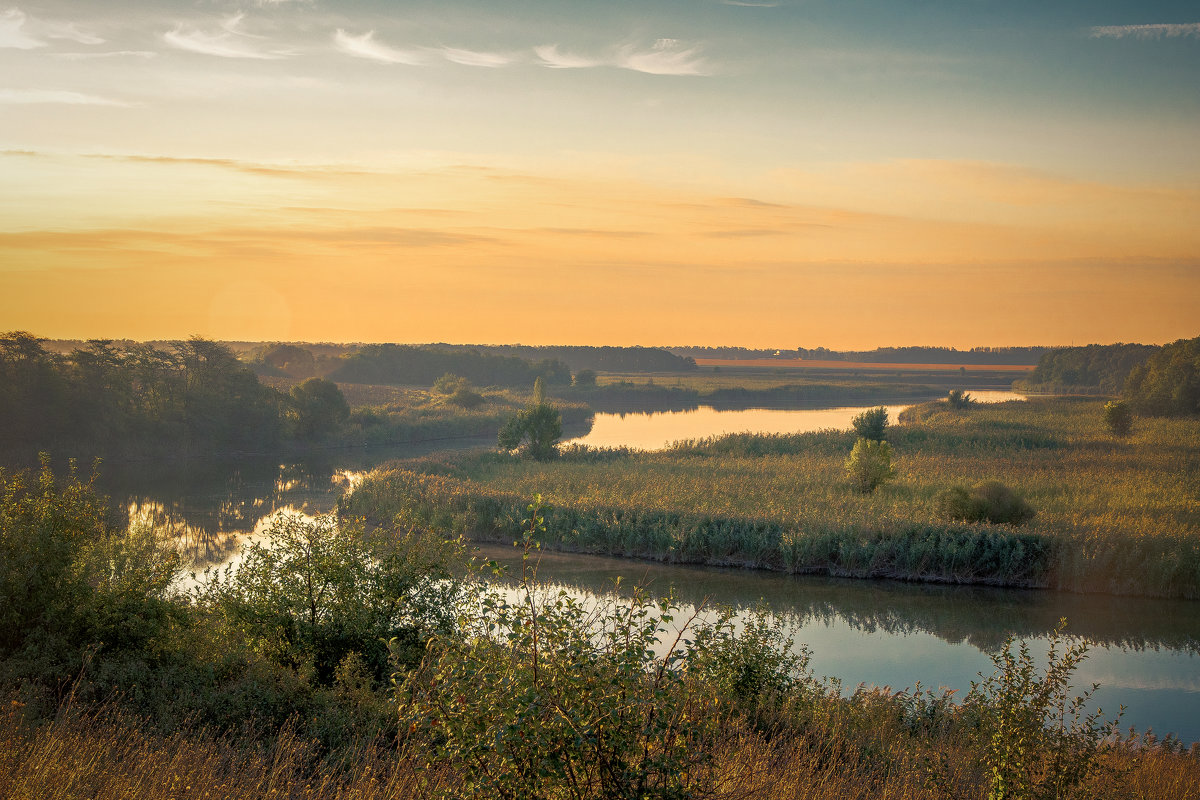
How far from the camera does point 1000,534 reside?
24.3 meters

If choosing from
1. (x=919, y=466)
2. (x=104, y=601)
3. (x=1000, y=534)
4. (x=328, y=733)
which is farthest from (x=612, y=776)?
(x=919, y=466)

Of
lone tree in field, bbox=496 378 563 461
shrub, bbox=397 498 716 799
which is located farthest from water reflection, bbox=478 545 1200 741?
lone tree in field, bbox=496 378 563 461

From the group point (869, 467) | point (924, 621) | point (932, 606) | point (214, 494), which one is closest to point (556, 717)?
point (924, 621)

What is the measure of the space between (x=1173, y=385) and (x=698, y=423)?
4330 cm

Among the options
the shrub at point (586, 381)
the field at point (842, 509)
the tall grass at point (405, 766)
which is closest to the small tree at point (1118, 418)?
the field at point (842, 509)

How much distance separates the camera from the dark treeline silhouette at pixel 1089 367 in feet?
420

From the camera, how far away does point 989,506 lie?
2650 cm

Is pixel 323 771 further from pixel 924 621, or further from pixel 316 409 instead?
pixel 316 409

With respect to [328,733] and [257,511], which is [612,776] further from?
[257,511]

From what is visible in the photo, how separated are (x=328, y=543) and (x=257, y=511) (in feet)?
79.3

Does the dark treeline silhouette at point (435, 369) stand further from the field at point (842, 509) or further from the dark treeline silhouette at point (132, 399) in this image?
the field at point (842, 509)

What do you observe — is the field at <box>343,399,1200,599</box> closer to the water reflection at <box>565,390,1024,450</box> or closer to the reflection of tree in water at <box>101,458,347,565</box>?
the reflection of tree in water at <box>101,458,347,565</box>

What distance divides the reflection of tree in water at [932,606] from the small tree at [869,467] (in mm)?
9441

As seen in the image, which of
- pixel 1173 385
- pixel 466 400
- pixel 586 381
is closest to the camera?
pixel 1173 385
